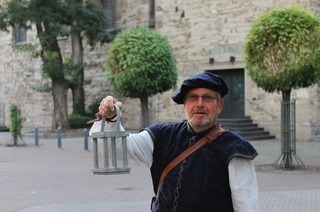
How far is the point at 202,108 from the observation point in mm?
2639

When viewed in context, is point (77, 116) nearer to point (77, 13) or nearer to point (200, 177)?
point (77, 13)

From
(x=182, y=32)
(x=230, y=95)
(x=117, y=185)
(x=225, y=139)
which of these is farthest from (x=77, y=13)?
(x=225, y=139)

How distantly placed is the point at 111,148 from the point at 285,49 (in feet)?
32.0

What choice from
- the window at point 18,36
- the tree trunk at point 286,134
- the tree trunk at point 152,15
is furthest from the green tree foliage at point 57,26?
the tree trunk at point 286,134

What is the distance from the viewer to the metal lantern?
8.91 feet

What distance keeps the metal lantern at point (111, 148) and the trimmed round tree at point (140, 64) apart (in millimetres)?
12553

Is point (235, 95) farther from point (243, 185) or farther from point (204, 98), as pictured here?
point (243, 185)

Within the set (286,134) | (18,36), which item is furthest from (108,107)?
(18,36)

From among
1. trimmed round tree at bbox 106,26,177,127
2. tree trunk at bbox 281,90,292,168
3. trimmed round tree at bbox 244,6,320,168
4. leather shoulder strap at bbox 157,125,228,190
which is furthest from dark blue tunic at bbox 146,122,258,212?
trimmed round tree at bbox 106,26,177,127

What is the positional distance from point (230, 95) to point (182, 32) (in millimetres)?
3744

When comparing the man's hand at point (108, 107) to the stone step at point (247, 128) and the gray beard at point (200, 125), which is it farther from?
the stone step at point (247, 128)

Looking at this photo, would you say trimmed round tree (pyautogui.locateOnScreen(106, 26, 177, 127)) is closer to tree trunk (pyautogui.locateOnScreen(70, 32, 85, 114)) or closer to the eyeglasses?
tree trunk (pyautogui.locateOnScreen(70, 32, 85, 114))

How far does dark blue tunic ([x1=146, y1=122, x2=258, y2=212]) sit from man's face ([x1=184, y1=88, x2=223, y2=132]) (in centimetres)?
7

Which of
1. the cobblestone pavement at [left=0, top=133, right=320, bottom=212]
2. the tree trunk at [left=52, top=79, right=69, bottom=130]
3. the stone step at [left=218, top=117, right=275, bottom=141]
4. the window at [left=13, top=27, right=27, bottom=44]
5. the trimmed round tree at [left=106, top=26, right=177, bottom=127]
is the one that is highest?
the window at [left=13, top=27, right=27, bottom=44]
